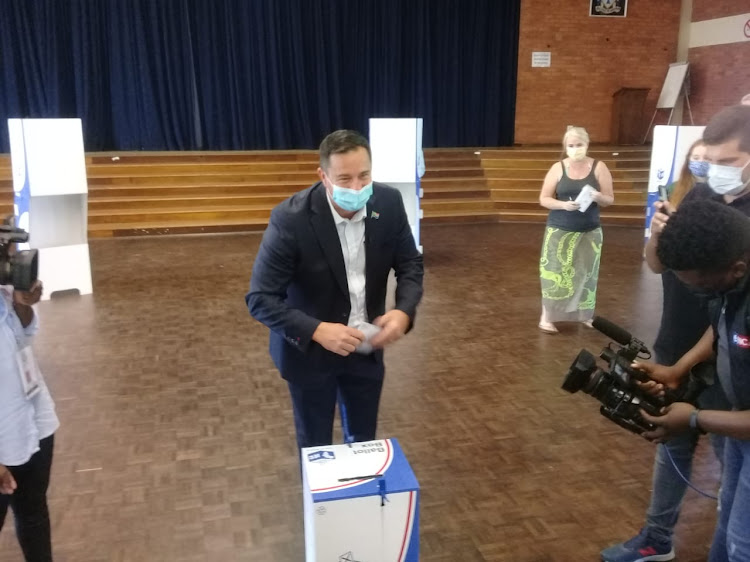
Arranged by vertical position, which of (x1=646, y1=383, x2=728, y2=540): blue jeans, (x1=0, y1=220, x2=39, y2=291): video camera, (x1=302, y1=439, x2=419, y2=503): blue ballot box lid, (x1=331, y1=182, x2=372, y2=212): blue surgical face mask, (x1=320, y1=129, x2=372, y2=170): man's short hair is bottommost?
(x1=646, y1=383, x2=728, y2=540): blue jeans

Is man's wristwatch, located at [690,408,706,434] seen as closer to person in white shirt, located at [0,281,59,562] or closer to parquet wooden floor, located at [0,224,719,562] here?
parquet wooden floor, located at [0,224,719,562]

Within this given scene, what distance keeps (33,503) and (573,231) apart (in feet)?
11.4

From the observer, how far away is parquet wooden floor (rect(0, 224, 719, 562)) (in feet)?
7.90

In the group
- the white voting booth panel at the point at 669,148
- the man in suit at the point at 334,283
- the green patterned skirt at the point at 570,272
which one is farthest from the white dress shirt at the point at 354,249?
the white voting booth panel at the point at 669,148

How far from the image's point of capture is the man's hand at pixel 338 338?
71.5 inches

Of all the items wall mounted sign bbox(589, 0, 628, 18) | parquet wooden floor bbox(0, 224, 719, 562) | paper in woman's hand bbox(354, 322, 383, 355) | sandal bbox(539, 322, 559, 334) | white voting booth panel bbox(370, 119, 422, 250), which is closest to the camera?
paper in woman's hand bbox(354, 322, 383, 355)

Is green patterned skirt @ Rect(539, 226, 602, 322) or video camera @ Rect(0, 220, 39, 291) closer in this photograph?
video camera @ Rect(0, 220, 39, 291)

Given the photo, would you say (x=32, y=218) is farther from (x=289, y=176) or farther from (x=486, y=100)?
(x=486, y=100)

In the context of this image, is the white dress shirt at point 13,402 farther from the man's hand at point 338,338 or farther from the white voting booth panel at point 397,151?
the white voting booth panel at point 397,151

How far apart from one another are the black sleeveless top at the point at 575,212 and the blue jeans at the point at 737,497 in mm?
2746

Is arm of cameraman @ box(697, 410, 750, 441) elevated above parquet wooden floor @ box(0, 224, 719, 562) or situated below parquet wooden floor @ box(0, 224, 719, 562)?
above

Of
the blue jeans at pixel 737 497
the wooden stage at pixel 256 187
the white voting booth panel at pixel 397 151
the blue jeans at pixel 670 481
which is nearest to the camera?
the blue jeans at pixel 737 497

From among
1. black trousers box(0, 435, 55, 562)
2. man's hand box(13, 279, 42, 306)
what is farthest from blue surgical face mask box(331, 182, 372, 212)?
black trousers box(0, 435, 55, 562)

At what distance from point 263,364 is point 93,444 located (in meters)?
1.19
